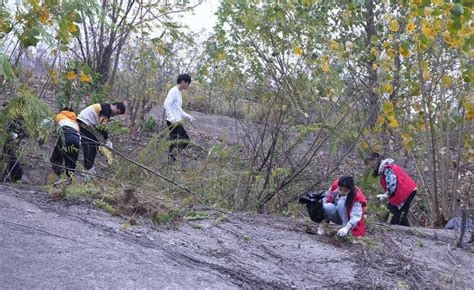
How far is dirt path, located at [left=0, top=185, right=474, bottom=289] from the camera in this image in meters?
4.18

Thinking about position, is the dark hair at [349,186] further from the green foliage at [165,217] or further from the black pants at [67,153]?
the black pants at [67,153]

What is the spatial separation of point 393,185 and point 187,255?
470 cm

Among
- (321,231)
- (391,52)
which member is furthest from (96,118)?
(391,52)

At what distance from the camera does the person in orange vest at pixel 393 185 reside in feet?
29.2

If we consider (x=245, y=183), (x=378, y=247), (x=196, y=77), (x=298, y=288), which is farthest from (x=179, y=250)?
(x=196, y=77)

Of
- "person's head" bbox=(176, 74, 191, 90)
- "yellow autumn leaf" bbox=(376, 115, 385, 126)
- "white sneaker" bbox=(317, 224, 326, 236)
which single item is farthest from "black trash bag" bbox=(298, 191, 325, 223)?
"person's head" bbox=(176, 74, 191, 90)

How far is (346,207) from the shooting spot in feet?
23.5

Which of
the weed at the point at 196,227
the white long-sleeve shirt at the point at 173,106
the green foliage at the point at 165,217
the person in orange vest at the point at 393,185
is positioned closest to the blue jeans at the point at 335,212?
the person in orange vest at the point at 393,185

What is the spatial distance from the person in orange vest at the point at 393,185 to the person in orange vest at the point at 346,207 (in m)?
1.57

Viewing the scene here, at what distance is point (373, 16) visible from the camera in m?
10.8

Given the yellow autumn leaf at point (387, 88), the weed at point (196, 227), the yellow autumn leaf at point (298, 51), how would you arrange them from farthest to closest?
the yellow autumn leaf at point (298, 51), the yellow autumn leaf at point (387, 88), the weed at point (196, 227)

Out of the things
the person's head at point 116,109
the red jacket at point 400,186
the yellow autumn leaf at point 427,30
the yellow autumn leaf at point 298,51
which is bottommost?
the red jacket at point 400,186

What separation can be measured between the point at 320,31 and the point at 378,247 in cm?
478

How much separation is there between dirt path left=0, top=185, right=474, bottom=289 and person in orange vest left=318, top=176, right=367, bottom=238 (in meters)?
0.30
